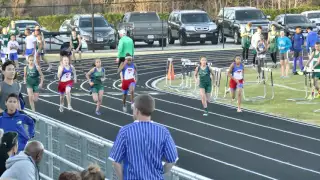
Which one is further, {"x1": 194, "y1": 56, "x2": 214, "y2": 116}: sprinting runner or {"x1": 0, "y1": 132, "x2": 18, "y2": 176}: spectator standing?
{"x1": 194, "y1": 56, "x2": 214, "y2": 116}: sprinting runner

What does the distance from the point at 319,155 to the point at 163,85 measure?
12715 mm

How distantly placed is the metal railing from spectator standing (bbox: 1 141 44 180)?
167 cm

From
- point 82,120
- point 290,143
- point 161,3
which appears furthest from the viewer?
point 161,3

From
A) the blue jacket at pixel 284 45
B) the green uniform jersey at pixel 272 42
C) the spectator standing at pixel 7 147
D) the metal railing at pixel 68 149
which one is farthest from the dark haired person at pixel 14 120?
the green uniform jersey at pixel 272 42

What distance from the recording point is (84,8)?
55875mm

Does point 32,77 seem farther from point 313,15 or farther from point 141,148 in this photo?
point 313,15

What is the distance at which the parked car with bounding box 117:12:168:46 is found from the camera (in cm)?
4253

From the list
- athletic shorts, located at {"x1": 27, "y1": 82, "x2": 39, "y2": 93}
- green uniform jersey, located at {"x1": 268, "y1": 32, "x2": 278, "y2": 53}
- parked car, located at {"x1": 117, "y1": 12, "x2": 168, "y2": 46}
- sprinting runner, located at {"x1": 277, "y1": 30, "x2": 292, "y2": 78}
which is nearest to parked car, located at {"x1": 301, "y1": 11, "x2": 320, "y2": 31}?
parked car, located at {"x1": 117, "y1": 12, "x2": 168, "y2": 46}

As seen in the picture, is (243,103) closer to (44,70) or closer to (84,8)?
(44,70)

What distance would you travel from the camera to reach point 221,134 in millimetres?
18219

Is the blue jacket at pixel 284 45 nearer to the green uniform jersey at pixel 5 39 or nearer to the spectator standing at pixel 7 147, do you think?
the green uniform jersey at pixel 5 39

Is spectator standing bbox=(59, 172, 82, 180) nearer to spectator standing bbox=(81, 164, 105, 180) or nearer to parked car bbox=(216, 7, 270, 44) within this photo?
spectator standing bbox=(81, 164, 105, 180)

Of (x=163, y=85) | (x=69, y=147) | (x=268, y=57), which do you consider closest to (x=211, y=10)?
(x=268, y=57)

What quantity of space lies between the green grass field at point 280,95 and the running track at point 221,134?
63cm
